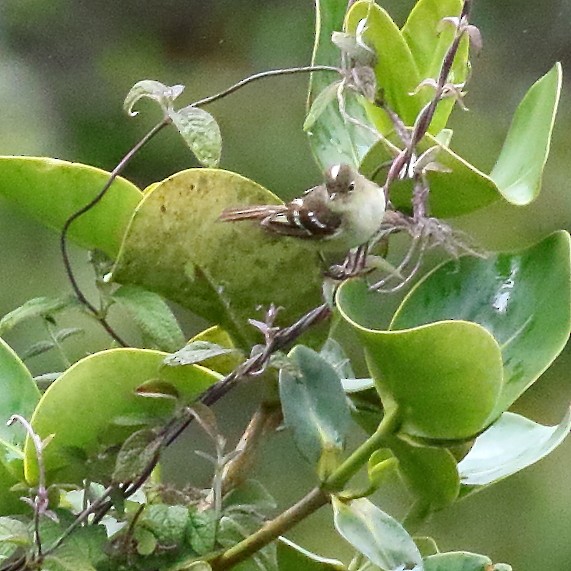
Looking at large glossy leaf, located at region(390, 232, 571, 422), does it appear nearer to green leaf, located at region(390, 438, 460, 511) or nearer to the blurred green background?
green leaf, located at region(390, 438, 460, 511)

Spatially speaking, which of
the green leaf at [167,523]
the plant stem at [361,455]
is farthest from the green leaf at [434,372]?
the green leaf at [167,523]

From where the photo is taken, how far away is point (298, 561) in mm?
510

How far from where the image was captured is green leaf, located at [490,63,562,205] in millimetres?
490

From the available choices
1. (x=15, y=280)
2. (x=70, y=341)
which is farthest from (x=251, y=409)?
Answer: (x=15, y=280)

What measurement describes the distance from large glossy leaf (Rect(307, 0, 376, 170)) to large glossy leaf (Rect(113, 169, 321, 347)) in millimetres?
85

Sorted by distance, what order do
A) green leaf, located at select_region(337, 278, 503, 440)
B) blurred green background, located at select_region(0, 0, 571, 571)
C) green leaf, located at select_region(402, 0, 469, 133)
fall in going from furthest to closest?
blurred green background, located at select_region(0, 0, 571, 571), green leaf, located at select_region(402, 0, 469, 133), green leaf, located at select_region(337, 278, 503, 440)

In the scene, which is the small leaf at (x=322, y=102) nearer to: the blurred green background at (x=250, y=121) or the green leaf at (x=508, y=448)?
the green leaf at (x=508, y=448)

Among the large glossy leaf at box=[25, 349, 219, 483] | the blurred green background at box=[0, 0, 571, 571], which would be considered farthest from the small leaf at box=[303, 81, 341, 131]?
the blurred green background at box=[0, 0, 571, 571]

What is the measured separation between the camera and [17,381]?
549 mm

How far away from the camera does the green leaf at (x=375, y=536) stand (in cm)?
43

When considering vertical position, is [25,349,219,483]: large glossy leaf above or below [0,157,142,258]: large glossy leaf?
below

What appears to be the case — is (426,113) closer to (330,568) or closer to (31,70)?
(330,568)

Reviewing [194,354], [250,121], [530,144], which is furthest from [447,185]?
[250,121]

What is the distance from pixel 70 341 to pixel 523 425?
2.86ft
